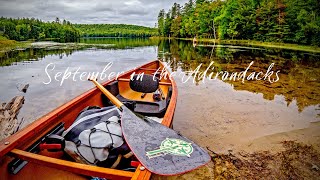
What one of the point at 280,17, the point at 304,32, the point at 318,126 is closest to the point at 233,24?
the point at 280,17

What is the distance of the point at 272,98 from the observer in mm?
6379

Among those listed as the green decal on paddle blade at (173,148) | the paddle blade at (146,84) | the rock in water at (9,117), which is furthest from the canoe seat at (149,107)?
the rock in water at (9,117)

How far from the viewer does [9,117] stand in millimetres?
4828

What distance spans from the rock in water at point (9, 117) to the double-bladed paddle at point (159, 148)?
2.95 metres

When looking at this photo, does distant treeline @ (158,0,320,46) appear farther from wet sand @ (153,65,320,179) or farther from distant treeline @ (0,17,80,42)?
distant treeline @ (0,17,80,42)

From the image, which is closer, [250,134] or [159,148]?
[159,148]

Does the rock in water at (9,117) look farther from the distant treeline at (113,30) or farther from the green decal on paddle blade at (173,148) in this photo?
the distant treeline at (113,30)

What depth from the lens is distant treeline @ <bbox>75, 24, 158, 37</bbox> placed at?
121250 mm

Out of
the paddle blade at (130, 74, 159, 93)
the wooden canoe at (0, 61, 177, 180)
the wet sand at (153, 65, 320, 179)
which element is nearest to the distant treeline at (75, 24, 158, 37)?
the wet sand at (153, 65, 320, 179)

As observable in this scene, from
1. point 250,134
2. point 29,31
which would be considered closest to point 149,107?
point 250,134

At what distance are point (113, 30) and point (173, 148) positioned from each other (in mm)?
144105

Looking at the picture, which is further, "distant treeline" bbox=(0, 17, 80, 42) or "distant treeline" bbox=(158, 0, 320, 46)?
"distant treeline" bbox=(0, 17, 80, 42)

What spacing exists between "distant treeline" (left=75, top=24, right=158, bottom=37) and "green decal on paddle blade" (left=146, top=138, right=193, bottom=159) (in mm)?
116183

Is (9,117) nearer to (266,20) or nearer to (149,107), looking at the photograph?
(149,107)
